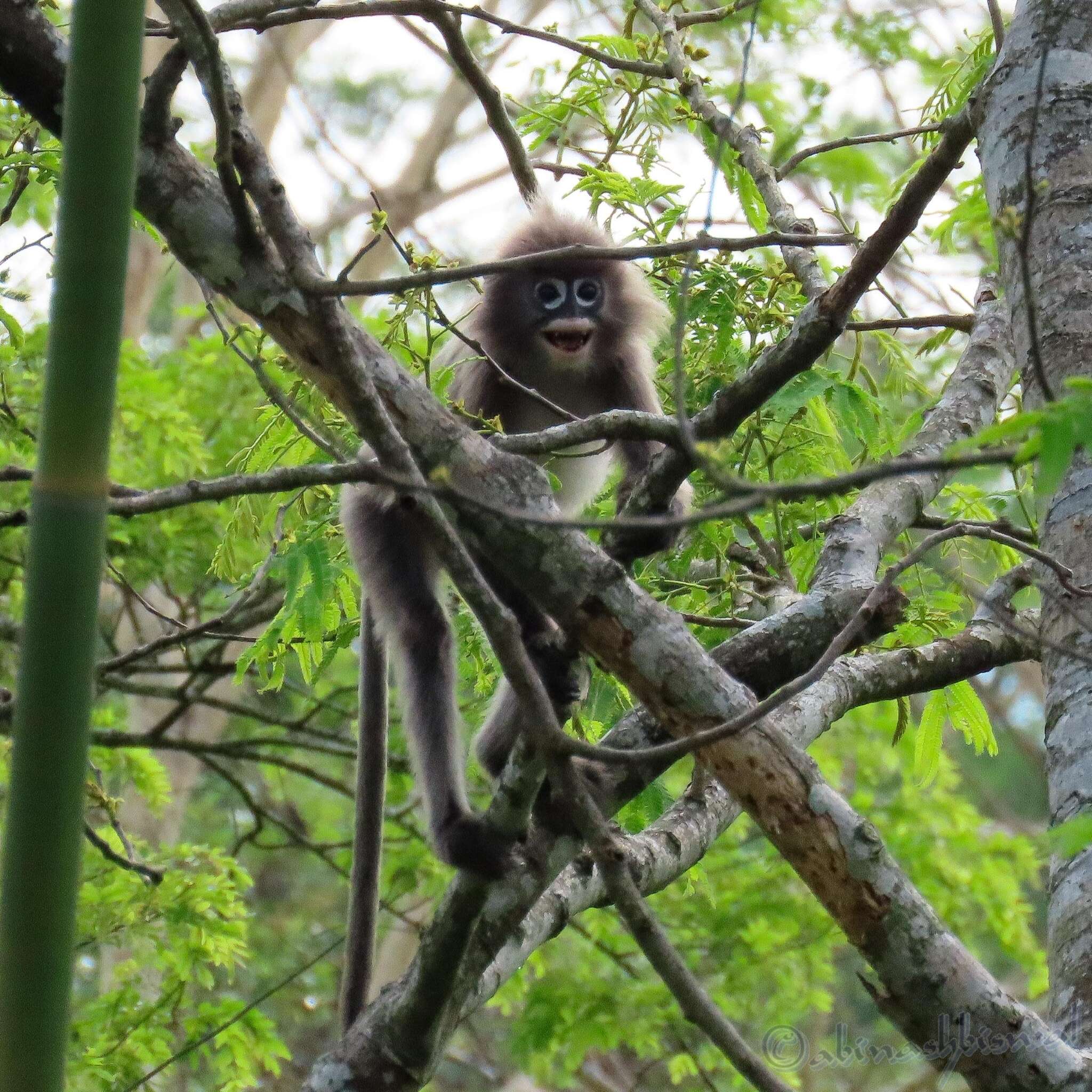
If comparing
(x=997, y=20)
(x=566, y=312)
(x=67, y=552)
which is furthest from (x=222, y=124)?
(x=566, y=312)

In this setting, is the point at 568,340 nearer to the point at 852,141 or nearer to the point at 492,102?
the point at 492,102

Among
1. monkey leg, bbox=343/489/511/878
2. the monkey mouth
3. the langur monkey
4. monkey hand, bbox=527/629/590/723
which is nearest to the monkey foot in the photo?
the langur monkey

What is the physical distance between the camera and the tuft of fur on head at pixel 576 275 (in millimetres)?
4812

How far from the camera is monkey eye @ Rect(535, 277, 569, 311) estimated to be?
478cm

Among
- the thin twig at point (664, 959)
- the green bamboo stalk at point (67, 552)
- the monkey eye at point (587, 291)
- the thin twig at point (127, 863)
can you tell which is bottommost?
the thin twig at point (664, 959)

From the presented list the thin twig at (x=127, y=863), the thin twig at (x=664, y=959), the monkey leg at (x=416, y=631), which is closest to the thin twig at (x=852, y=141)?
the monkey leg at (x=416, y=631)

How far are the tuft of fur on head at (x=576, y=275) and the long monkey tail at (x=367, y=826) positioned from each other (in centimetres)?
128

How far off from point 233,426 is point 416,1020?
5.46 metres

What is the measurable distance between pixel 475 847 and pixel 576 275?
2383 millimetres

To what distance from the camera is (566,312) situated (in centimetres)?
474

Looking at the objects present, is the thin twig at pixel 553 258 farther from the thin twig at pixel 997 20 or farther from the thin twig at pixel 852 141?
the thin twig at pixel 852 141

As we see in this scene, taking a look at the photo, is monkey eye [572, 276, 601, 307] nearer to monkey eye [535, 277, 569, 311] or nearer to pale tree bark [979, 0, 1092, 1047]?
monkey eye [535, 277, 569, 311]

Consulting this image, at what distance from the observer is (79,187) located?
1.34 metres

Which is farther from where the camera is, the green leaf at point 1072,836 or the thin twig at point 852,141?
the thin twig at point 852,141
